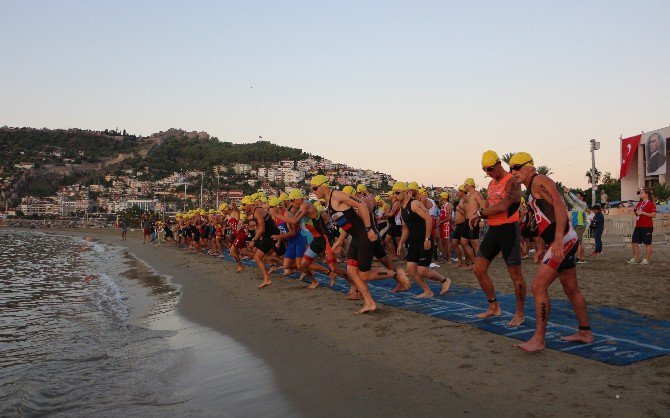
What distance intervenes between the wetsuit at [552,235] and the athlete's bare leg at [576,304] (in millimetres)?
72

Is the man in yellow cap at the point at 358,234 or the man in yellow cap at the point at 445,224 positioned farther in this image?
the man in yellow cap at the point at 445,224

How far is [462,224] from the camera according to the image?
39.1ft

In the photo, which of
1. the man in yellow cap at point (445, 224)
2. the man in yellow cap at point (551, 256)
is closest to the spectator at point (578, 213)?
the man in yellow cap at point (445, 224)

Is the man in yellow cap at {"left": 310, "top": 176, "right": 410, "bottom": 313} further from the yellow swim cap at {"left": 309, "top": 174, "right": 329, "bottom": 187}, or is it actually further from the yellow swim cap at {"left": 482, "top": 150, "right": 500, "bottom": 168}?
the yellow swim cap at {"left": 482, "top": 150, "right": 500, "bottom": 168}

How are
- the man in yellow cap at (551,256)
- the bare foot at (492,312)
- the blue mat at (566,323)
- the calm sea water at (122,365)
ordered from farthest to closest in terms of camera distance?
the bare foot at (492,312) < the man in yellow cap at (551,256) < the blue mat at (566,323) < the calm sea water at (122,365)

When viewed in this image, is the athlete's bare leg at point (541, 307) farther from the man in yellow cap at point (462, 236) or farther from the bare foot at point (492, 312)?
the man in yellow cap at point (462, 236)

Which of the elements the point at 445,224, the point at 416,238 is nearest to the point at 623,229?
the point at 445,224

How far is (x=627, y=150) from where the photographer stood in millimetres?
45469

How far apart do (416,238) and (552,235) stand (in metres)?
3.21

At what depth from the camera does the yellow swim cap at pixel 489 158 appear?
6.02 m

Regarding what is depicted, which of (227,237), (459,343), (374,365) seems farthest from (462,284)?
(227,237)

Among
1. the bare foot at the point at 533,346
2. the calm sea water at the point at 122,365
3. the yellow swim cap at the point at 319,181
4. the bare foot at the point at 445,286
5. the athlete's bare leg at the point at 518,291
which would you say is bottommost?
the calm sea water at the point at 122,365

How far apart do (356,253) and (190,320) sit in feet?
9.24

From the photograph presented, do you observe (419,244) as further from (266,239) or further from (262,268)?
(266,239)
